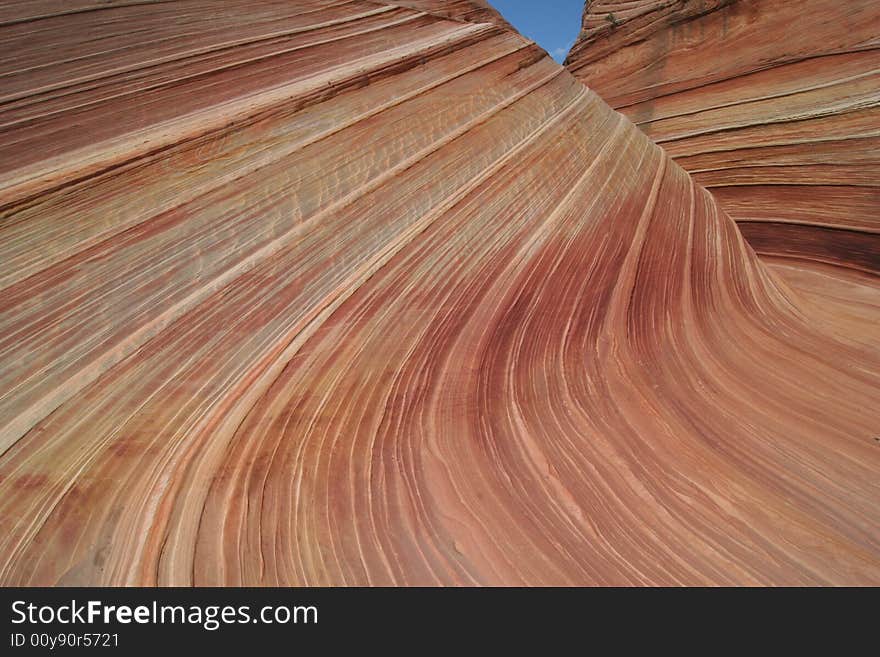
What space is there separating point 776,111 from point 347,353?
10.1 feet

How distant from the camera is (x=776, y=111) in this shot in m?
3.09

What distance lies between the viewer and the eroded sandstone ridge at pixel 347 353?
36.1 inches

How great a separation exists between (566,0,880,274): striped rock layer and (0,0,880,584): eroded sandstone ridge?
1.43 metres

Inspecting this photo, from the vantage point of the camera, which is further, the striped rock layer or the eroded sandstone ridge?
the striped rock layer

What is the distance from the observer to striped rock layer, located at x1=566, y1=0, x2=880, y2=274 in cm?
280

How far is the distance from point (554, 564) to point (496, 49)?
1.89 metres

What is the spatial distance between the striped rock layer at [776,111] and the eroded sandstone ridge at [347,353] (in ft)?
4.71

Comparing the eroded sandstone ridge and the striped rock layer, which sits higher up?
the striped rock layer

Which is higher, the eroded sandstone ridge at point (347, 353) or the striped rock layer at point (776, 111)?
the striped rock layer at point (776, 111)

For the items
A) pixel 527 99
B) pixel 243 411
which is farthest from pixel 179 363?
pixel 527 99

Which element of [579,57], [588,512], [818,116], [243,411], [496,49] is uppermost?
[579,57]

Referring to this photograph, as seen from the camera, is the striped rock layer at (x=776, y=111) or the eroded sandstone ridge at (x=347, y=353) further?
the striped rock layer at (x=776, y=111)
